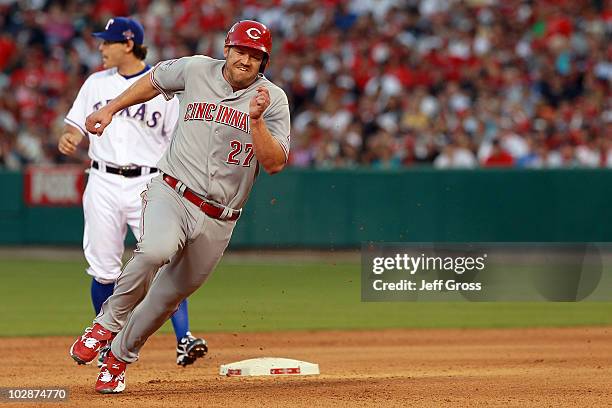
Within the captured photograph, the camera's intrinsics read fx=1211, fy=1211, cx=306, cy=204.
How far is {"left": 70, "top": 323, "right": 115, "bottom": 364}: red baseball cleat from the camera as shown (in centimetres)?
639

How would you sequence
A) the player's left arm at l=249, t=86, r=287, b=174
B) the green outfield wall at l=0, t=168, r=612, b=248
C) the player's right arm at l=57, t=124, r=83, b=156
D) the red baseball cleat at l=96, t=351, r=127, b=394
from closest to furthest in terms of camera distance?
the player's left arm at l=249, t=86, r=287, b=174, the red baseball cleat at l=96, t=351, r=127, b=394, the player's right arm at l=57, t=124, r=83, b=156, the green outfield wall at l=0, t=168, r=612, b=248

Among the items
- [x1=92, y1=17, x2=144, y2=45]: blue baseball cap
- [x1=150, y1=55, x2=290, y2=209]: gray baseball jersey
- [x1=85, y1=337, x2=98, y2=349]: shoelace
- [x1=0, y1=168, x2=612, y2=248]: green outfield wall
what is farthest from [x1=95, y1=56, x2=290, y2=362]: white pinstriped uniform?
[x1=0, y1=168, x2=612, y2=248]: green outfield wall

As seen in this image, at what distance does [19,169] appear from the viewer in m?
16.9

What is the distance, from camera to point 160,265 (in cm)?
619

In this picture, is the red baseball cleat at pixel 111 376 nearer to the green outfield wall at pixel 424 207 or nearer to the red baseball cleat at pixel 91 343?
the red baseball cleat at pixel 91 343

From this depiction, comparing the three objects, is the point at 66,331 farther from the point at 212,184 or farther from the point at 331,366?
the point at 212,184

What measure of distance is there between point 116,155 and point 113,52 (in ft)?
2.21

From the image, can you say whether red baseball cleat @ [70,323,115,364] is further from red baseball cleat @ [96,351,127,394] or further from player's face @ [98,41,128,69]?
player's face @ [98,41,128,69]

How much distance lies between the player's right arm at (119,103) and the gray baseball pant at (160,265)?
412mm

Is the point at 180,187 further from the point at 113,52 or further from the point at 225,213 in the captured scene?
the point at 113,52

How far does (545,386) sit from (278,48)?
510 inches

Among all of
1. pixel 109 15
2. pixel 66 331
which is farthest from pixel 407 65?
pixel 66 331

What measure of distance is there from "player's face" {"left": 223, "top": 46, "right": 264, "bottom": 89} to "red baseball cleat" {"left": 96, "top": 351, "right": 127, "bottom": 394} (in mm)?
1615

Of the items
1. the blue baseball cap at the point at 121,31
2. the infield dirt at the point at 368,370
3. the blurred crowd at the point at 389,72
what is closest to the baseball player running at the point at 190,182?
the infield dirt at the point at 368,370
